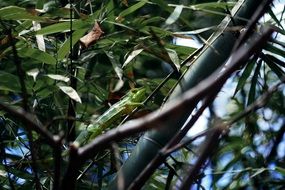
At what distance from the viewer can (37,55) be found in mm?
1023

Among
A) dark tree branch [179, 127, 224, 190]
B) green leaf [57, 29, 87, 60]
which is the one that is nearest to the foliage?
green leaf [57, 29, 87, 60]

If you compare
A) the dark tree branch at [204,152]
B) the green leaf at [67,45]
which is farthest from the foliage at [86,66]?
the dark tree branch at [204,152]

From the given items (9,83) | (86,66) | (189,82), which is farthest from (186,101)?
(86,66)

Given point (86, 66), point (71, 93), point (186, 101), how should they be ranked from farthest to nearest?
point (86, 66) < point (71, 93) < point (186, 101)

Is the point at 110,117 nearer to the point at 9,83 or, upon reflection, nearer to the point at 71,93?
the point at 71,93

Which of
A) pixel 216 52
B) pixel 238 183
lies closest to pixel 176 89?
pixel 216 52

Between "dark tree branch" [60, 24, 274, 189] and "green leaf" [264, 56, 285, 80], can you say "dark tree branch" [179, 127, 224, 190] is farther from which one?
"green leaf" [264, 56, 285, 80]

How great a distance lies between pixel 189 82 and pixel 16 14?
39 cm

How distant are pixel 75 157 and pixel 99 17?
0.63 meters

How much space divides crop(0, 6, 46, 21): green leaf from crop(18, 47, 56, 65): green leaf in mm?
55

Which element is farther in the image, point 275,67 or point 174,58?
point 275,67

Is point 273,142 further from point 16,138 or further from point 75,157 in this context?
point 75,157

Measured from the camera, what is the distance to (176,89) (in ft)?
2.57

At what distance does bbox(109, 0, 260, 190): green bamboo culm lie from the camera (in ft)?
2.38
